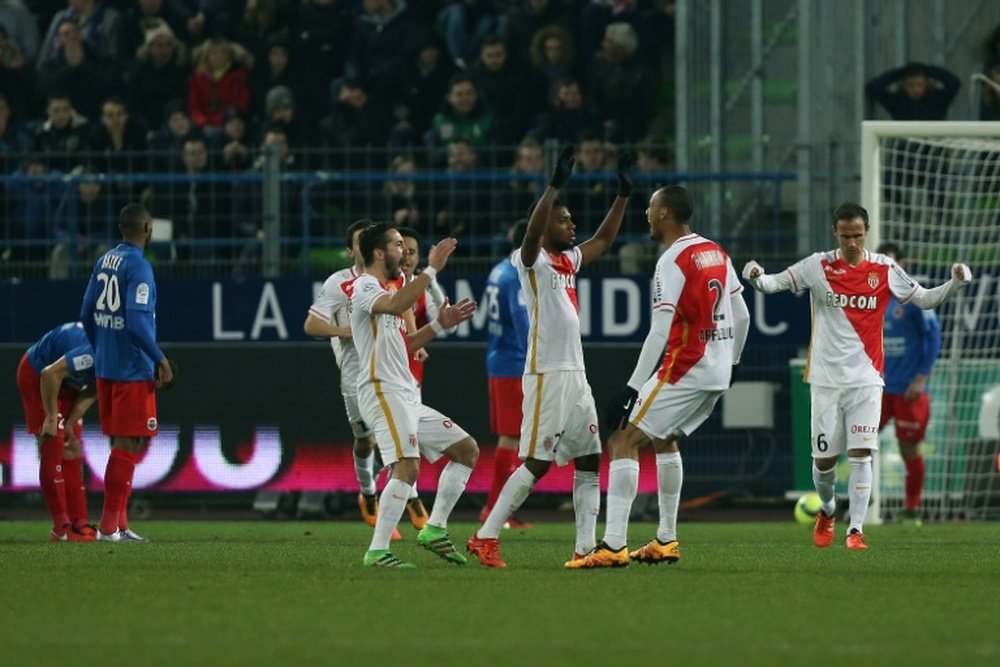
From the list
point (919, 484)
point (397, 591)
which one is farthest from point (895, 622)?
point (919, 484)

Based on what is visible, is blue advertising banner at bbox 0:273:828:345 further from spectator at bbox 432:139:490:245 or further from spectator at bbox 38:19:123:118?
spectator at bbox 38:19:123:118

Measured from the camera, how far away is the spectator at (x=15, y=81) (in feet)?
69.6

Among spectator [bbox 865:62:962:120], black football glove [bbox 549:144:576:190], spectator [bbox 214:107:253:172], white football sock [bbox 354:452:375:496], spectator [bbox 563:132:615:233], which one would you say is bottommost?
white football sock [bbox 354:452:375:496]

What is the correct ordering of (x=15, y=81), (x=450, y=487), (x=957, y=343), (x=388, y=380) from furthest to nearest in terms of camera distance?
1. (x=15, y=81)
2. (x=957, y=343)
3. (x=450, y=487)
4. (x=388, y=380)

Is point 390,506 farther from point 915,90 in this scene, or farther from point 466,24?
point 466,24

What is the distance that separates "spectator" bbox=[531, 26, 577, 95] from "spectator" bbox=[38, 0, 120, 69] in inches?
186

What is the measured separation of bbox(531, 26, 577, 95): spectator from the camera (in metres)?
19.5

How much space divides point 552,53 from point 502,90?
627 millimetres

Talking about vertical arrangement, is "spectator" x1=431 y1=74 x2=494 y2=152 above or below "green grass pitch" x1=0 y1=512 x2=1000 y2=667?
above

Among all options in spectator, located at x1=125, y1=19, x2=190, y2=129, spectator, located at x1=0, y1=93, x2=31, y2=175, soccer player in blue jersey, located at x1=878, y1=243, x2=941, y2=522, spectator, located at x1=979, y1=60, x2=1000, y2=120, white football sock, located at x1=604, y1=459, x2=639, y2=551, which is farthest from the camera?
spectator, located at x1=125, y1=19, x2=190, y2=129

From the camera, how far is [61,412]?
45.1ft

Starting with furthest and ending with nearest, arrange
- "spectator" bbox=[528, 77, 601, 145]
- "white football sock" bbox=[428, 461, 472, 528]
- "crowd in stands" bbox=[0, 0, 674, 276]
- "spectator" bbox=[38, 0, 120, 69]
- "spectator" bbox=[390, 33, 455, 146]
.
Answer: "spectator" bbox=[38, 0, 120, 69], "spectator" bbox=[390, 33, 455, 146], "spectator" bbox=[528, 77, 601, 145], "crowd in stands" bbox=[0, 0, 674, 276], "white football sock" bbox=[428, 461, 472, 528]

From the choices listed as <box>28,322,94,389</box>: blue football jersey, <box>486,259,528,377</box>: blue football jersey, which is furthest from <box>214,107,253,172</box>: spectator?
<box>28,322,94,389</box>: blue football jersey

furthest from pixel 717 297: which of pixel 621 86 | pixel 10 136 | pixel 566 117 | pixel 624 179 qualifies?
pixel 10 136
